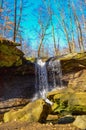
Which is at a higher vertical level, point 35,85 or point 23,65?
point 23,65

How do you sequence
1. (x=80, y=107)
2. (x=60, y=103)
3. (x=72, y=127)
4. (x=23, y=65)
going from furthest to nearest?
1. (x=23, y=65)
2. (x=60, y=103)
3. (x=80, y=107)
4. (x=72, y=127)

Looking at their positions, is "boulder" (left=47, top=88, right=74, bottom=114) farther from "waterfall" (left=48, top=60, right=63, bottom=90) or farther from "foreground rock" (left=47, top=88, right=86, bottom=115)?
"waterfall" (left=48, top=60, right=63, bottom=90)

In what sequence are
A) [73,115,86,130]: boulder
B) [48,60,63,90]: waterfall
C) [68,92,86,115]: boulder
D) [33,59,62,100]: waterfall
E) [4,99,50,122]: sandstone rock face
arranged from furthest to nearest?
[48,60,63,90]: waterfall < [33,59,62,100]: waterfall < [68,92,86,115]: boulder < [4,99,50,122]: sandstone rock face < [73,115,86,130]: boulder

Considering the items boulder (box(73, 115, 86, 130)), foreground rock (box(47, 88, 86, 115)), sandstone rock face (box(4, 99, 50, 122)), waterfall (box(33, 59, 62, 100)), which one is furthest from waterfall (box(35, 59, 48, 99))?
boulder (box(73, 115, 86, 130))

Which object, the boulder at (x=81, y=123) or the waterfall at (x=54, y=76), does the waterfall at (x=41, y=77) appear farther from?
the boulder at (x=81, y=123)

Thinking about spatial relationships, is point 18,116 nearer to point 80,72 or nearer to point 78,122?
point 78,122

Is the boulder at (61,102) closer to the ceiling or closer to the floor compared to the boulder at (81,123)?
closer to the floor

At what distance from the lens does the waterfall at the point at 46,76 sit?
21.1 meters

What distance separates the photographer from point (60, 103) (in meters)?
13.6

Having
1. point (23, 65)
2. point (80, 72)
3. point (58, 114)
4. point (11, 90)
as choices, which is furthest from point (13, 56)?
point (58, 114)

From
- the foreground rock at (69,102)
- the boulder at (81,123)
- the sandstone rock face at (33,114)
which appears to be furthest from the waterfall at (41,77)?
the boulder at (81,123)

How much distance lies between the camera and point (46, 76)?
70.1 ft

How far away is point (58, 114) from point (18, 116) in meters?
3.60

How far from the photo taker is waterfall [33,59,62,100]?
21.1 meters
